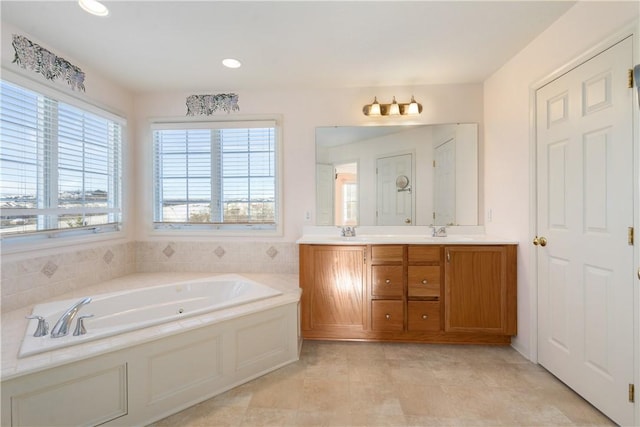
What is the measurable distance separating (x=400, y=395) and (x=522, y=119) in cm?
220

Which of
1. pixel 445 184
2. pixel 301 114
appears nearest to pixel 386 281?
pixel 445 184

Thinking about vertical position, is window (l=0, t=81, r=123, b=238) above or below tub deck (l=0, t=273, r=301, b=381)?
above

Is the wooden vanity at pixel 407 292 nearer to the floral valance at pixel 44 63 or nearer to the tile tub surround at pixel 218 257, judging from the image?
the tile tub surround at pixel 218 257

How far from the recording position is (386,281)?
92.9 inches

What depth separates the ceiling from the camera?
66.6 inches

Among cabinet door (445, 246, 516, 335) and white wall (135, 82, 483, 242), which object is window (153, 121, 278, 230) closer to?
white wall (135, 82, 483, 242)

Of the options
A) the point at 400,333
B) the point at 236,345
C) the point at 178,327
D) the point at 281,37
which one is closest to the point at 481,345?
the point at 400,333

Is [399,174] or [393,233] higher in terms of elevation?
[399,174]

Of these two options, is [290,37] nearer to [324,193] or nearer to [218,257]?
[324,193]

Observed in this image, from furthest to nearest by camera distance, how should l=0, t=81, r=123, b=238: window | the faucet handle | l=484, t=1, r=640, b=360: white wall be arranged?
l=0, t=81, r=123, b=238: window → l=484, t=1, r=640, b=360: white wall → the faucet handle

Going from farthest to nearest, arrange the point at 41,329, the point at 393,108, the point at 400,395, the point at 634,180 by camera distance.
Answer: the point at 393,108 → the point at 400,395 → the point at 41,329 → the point at 634,180

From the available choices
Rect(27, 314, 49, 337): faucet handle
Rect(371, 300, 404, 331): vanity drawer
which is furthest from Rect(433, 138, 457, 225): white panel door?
Rect(27, 314, 49, 337): faucet handle

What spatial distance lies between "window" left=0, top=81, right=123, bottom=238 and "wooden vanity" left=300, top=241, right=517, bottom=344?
1.93m

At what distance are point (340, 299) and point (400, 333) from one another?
0.59m
